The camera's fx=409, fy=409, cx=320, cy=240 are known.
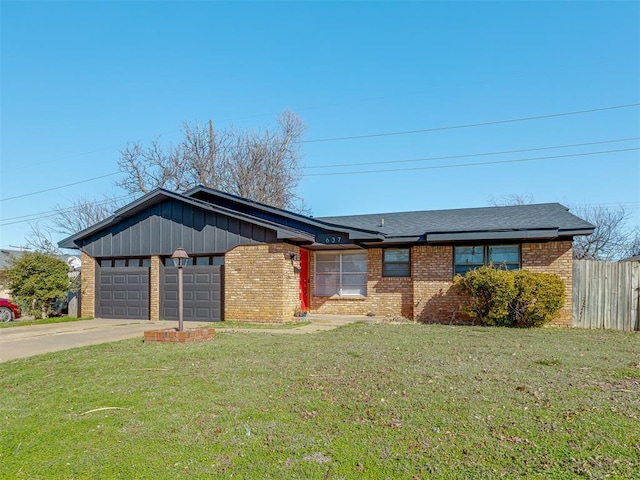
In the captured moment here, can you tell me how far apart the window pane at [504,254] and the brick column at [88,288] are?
1380cm

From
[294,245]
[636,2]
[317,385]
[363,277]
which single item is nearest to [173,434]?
[317,385]

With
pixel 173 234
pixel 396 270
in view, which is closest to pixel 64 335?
pixel 173 234

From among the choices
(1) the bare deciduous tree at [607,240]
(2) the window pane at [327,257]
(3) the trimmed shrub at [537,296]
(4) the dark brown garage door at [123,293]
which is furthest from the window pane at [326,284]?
(1) the bare deciduous tree at [607,240]

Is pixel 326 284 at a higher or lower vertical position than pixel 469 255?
lower

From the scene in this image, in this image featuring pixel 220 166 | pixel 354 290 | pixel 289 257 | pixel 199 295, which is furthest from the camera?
pixel 220 166

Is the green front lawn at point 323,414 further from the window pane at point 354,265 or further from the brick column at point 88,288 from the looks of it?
the brick column at point 88,288

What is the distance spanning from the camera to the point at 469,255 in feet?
42.4

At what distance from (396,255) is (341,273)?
2.10m

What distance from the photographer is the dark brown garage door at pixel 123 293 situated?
1413 cm

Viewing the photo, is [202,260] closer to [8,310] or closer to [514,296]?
[8,310]

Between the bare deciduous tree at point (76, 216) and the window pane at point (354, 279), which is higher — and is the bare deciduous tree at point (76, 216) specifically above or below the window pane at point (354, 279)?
above

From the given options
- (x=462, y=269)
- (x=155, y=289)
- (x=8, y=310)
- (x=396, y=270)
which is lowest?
(x=8, y=310)

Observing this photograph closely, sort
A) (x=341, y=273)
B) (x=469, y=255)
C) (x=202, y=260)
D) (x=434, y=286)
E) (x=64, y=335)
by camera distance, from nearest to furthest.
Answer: (x=64, y=335), (x=469, y=255), (x=434, y=286), (x=202, y=260), (x=341, y=273)

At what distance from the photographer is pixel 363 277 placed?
47.2ft
